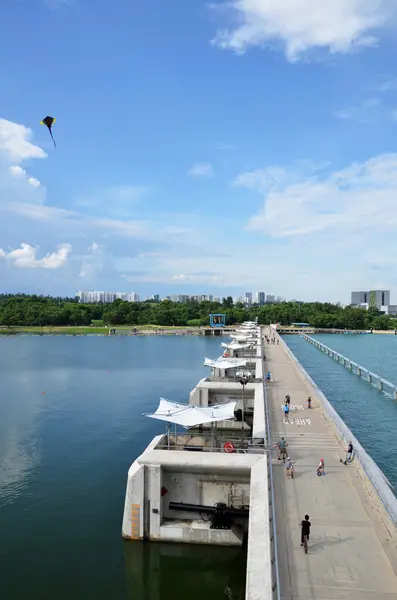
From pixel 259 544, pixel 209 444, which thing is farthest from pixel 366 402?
pixel 259 544

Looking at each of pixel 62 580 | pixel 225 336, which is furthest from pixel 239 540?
pixel 225 336

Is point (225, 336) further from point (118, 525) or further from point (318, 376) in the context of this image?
point (118, 525)

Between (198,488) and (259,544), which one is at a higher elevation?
(259,544)

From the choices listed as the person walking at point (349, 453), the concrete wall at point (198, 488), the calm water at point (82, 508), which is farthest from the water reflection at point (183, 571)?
the person walking at point (349, 453)

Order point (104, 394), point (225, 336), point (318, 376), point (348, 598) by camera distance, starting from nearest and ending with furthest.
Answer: point (348, 598)
point (104, 394)
point (318, 376)
point (225, 336)

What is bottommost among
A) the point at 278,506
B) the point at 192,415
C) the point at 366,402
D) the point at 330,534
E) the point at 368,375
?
the point at 366,402

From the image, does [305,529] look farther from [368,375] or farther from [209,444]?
[368,375]
